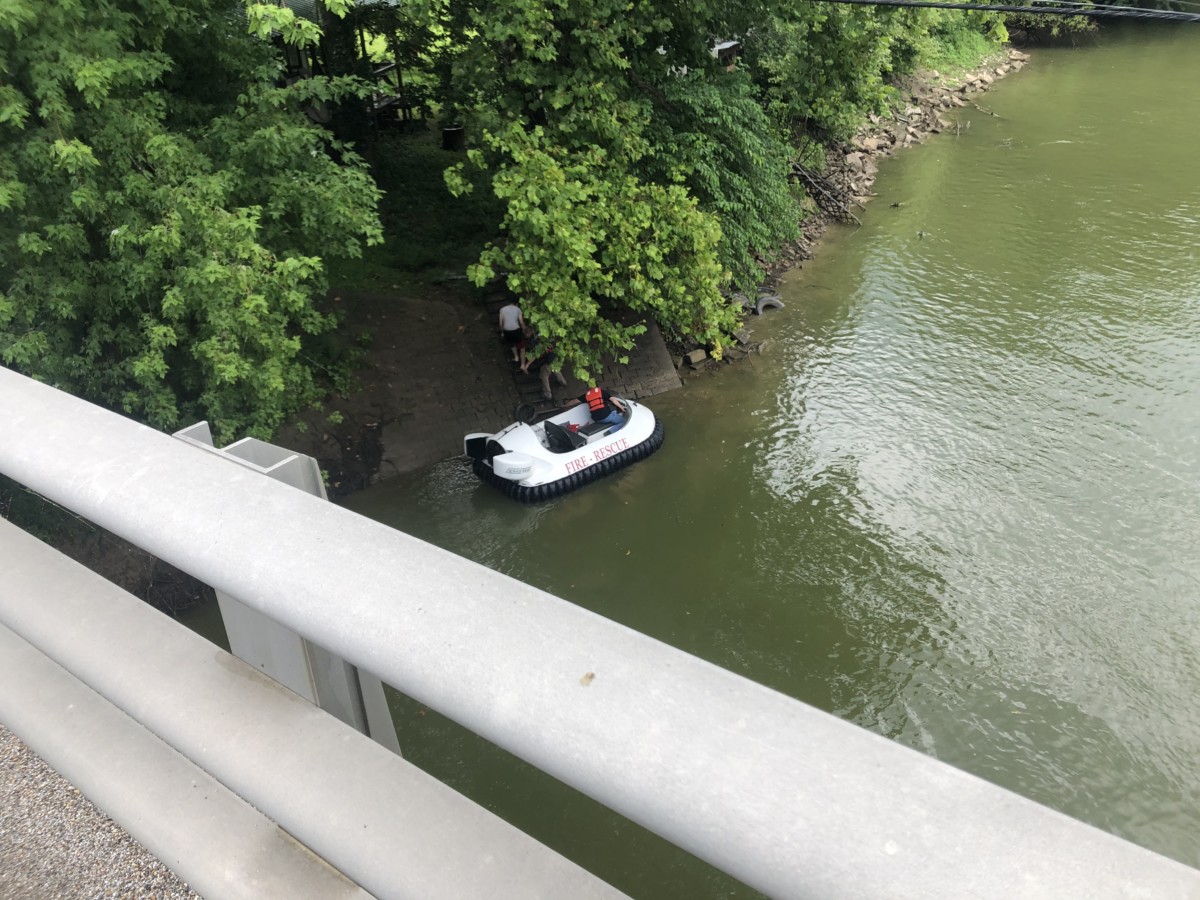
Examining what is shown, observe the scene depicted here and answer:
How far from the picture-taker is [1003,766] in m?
7.36

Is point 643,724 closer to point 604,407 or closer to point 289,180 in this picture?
point 289,180

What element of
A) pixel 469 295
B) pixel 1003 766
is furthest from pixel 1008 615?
pixel 469 295

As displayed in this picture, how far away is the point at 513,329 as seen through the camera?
12.2 m

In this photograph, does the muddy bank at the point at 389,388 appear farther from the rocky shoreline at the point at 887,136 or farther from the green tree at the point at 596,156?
the rocky shoreline at the point at 887,136

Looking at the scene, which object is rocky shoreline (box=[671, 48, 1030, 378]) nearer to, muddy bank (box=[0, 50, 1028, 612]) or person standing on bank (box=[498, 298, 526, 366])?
muddy bank (box=[0, 50, 1028, 612])

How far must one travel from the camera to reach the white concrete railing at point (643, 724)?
77 centimetres

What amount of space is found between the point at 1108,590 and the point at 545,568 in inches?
236

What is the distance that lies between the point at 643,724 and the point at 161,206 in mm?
8322

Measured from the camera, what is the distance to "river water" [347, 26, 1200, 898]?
7.48 m

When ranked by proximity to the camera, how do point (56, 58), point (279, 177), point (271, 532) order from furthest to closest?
point (279, 177)
point (56, 58)
point (271, 532)

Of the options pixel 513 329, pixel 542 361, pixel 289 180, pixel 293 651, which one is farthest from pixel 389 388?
pixel 293 651

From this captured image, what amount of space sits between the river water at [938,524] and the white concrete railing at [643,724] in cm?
621

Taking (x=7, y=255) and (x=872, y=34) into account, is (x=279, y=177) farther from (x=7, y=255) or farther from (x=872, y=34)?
(x=872, y=34)

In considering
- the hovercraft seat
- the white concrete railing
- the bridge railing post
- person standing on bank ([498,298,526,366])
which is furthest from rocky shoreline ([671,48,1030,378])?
the white concrete railing
